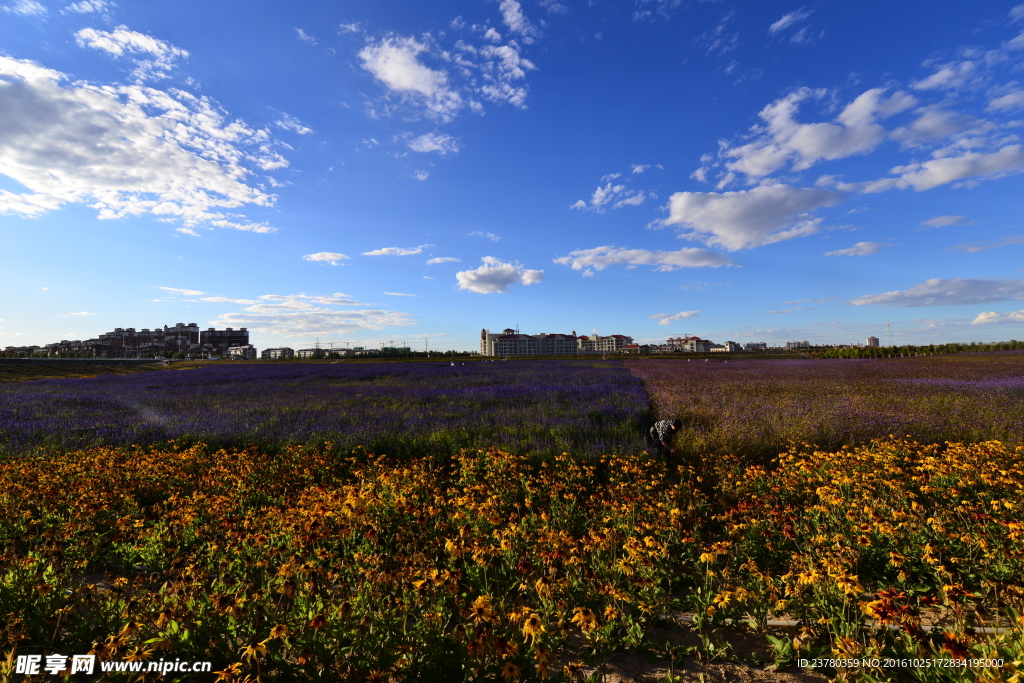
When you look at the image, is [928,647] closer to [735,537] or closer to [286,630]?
[735,537]

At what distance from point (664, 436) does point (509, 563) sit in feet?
19.2

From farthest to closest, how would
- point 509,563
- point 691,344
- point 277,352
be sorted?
1. point 277,352
2. point 691,344
3. point 509,563

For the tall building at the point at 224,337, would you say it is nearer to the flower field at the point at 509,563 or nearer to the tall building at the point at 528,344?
the tall building at the point at 528,344

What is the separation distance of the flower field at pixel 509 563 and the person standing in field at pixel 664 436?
51cm

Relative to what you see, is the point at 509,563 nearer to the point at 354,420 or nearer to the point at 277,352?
the point at 354,420

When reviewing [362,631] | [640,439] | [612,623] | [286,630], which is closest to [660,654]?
[612,623]

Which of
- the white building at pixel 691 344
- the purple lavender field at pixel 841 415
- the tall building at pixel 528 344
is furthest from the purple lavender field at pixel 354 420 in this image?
the white building at pixel 691 344

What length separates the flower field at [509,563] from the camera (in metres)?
2.64

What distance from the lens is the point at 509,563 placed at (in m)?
3.90

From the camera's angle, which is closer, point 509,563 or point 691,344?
point 509,563

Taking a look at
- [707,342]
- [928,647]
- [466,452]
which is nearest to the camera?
[928,647]

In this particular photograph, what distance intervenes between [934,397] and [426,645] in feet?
51.2

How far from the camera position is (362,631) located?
2.75 meters

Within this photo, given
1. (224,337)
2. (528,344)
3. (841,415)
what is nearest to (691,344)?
(528,344)
